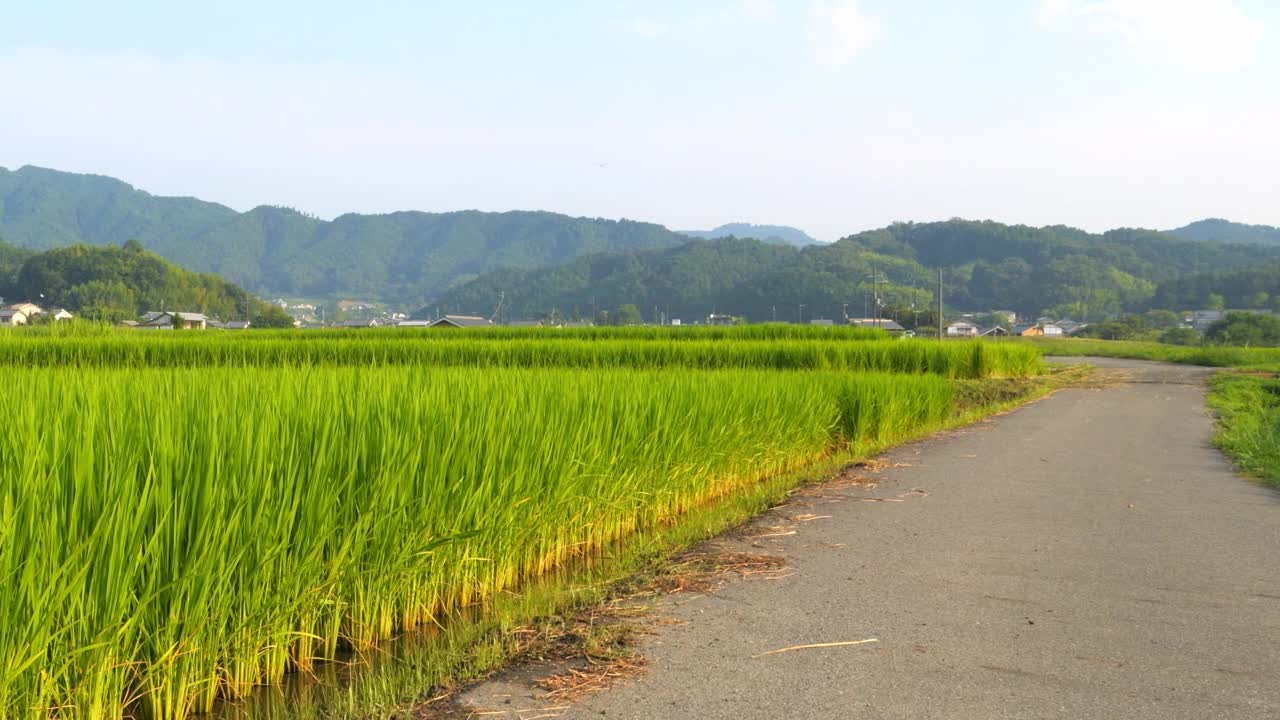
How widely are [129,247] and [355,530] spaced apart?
12824 cm

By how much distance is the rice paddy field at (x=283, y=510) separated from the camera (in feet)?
9.72

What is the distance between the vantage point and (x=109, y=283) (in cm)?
10425

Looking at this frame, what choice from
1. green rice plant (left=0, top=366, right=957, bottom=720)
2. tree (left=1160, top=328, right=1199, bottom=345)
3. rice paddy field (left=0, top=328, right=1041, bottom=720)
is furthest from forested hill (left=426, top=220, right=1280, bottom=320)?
green rice plant (left=0, top=366, right=957, bottom=720)

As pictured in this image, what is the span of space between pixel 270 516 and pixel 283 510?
66 millimetres

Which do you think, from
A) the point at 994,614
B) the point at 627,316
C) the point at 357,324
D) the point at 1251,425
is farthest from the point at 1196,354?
the point at 357,324

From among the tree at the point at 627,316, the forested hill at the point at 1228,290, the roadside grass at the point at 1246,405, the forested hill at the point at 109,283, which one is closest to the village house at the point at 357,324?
the forested hill at the point at 109,283

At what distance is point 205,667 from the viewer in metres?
3.47

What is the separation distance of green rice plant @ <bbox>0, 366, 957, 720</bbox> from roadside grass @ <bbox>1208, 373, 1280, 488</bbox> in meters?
6.11

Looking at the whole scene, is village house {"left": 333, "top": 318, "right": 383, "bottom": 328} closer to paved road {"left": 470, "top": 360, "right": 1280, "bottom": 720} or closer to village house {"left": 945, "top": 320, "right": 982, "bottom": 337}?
paved road {"left": 470, "top": 360, "right": 1280, "bottom": 720}

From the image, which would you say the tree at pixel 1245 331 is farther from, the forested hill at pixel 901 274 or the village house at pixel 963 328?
the forested hill at pixel 901 274

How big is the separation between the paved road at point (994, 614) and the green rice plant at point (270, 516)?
89cm

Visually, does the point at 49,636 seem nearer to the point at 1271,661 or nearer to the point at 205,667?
the point at 205,667

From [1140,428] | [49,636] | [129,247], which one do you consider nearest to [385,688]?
[49,636]

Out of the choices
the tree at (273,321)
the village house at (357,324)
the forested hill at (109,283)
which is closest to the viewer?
the village house at (357,324)
